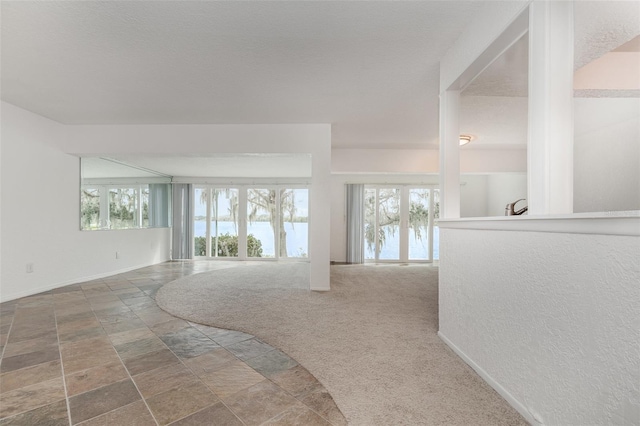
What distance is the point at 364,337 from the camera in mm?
2309

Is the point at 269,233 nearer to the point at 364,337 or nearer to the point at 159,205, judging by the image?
the point at 159,205

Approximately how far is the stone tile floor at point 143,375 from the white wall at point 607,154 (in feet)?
11.9

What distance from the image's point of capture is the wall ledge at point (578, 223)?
91 centimetres

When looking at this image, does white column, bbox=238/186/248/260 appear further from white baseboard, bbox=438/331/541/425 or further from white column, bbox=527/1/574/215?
white column, bbox=527/1/574/215

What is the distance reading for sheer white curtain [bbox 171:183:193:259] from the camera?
689 centimetres

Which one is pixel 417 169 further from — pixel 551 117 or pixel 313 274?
pixel 551 117

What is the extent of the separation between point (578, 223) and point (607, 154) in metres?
3.02

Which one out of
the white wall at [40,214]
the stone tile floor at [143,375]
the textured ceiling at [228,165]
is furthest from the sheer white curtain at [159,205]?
the stone tile floor at [143,375]

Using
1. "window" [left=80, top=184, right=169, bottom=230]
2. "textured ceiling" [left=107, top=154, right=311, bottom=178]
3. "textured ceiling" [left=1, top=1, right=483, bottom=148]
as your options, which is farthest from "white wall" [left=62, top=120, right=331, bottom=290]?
"window" [left=80, top=184, right=169, bottom=230]

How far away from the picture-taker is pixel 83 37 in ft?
6.55

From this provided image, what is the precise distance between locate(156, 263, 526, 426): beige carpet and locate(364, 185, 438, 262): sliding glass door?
205cm

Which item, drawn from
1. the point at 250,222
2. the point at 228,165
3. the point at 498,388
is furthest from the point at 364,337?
the point at 250,222

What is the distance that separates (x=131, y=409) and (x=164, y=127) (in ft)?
11.8

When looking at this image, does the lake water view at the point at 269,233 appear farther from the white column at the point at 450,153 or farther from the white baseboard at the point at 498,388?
the white baseboard at the point at 498,388
